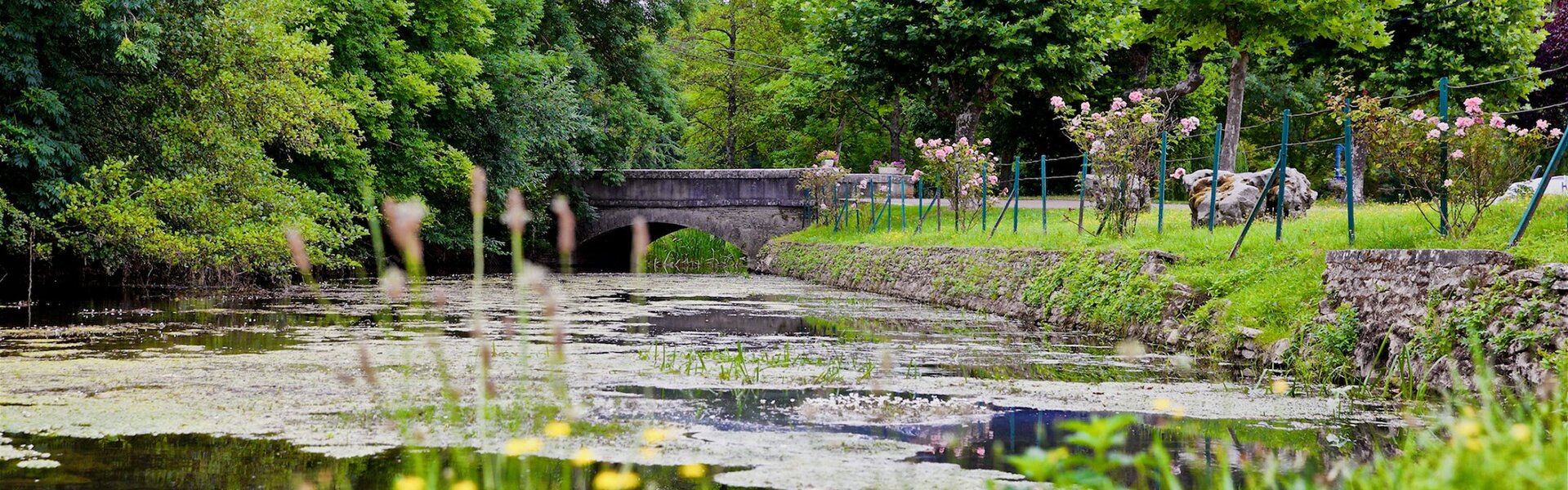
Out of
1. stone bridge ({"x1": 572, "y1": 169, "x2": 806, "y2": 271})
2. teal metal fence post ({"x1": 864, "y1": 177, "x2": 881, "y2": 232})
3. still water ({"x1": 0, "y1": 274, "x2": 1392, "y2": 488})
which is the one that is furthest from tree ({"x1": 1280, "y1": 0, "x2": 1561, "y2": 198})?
still water ({"x1": 0, "y1": 274, "x2": 1392, "y2": 488})

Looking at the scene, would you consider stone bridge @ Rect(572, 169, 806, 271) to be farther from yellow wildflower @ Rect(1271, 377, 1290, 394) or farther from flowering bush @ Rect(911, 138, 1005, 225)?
yellow wildflower @ Rect(1271, 377, 1290, 394)

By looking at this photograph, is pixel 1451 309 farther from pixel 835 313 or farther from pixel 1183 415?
pixel 835 313

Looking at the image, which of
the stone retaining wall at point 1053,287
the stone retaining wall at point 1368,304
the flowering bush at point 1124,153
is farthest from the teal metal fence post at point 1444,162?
the flowering bush at point 1124,153

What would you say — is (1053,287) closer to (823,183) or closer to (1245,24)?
(1245,24)

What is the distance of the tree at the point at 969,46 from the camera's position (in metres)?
24.6

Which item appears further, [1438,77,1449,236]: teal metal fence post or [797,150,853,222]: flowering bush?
[797,150,853,222]: flowering bush

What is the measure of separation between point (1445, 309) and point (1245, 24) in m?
12.3

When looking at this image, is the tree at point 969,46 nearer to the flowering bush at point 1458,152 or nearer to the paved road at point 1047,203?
the paved road at point 1047,203

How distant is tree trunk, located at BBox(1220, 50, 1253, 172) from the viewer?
60.0 feet

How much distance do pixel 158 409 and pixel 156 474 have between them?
147cm

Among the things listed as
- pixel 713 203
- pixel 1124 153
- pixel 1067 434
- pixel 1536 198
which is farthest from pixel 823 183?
pixel 1067 434

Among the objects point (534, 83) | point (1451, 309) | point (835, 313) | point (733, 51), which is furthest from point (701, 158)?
point (1451, 309)

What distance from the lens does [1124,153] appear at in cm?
1312

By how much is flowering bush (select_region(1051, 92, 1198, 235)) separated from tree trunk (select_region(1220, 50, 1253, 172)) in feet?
15.9
